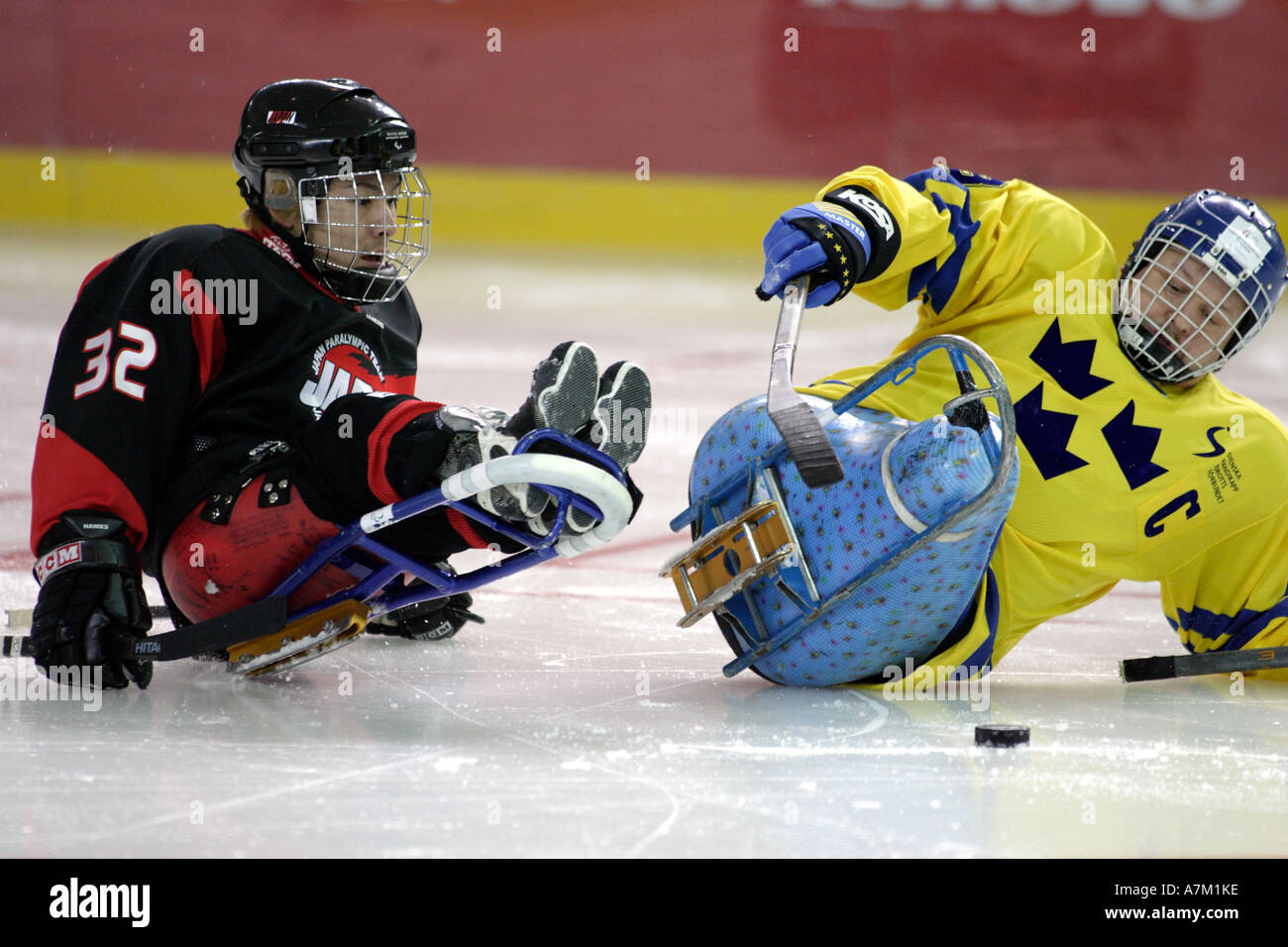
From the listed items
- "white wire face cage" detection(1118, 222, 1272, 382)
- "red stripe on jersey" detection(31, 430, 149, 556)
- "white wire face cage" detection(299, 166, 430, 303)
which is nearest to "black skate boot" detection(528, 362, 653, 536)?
"white wire face cage" detection(299, 166, 430, 303)

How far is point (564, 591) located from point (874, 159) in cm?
547

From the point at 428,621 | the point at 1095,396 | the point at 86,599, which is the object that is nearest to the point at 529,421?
the point at 86,599

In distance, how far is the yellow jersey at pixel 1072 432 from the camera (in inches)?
87.4

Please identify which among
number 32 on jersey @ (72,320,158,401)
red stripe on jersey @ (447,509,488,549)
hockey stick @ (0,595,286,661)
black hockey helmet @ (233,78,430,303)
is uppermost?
black hockey helmet @ (233,78,430,303)

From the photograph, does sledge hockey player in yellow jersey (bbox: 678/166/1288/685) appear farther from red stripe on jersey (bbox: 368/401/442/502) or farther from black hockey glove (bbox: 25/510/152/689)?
black hockey glove (bbox: 25/510/152/689)

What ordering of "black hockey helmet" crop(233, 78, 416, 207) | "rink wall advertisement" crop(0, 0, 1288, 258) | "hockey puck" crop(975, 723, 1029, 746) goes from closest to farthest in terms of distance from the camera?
"hockey puck" crop(975, 723, 1029, 746), "black hockey helmet" crop(233, 78, 416, 207), "rink wall advertisement" crop(0, 0, 1288, 258)

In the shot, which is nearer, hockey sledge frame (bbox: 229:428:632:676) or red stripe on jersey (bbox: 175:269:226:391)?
hockey sledge frame (bbox: 229:428:632:676)

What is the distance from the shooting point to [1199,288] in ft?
7.25

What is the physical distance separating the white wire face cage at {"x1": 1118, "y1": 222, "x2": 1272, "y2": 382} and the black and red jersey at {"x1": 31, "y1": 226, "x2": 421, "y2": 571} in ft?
3.72

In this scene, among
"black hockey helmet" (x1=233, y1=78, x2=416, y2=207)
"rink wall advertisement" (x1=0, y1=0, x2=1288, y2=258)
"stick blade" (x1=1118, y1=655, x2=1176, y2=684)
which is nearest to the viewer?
"black hockey helmet" (x1=233, y1=78, x2=416, y2=207)

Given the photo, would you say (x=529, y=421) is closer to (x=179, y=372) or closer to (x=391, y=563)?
(x=391, y=563)

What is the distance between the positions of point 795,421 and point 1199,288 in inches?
27.5

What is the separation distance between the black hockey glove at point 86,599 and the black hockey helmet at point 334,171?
51 centimetres

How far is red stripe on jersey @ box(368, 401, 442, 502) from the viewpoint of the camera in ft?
6.23
